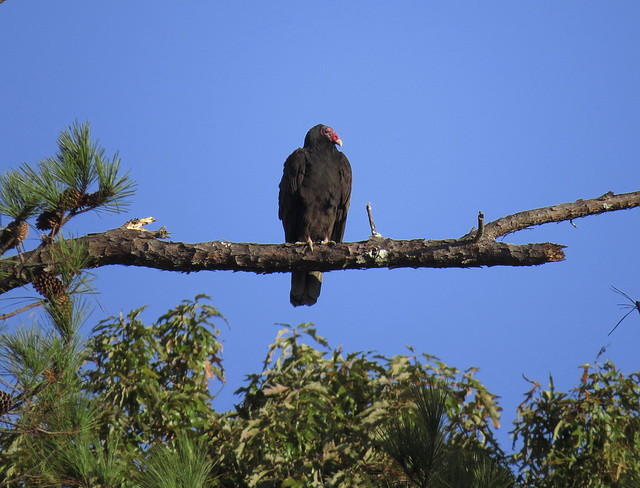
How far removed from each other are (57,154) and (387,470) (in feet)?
Answer: 5.72

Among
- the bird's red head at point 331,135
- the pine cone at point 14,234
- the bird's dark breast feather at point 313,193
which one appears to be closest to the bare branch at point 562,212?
the bird's dark breast feather at point 313,193

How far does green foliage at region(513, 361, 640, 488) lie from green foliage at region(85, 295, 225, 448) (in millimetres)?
1563

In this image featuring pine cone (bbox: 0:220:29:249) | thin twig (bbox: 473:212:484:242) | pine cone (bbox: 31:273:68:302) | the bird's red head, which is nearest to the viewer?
pine cone (bbox: 31:273:68:302)

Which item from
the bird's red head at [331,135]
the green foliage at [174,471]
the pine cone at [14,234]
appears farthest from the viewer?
the bird's red head at [331,135]

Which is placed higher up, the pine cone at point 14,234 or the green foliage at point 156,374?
the pine cone at point 14,234

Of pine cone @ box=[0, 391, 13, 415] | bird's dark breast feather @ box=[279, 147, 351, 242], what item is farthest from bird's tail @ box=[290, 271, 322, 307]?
pine cone @ box=[0, 391, 13, 415]

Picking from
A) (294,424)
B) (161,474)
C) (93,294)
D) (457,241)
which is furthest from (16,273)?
(457,241)

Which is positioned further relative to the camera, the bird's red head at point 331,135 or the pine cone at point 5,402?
the bird's red head at point 331,135

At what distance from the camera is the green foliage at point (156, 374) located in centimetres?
309

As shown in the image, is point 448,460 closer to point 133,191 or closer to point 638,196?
point 133,191

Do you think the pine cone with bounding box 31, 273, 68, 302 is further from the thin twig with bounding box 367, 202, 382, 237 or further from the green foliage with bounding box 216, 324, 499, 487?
the thin twig with bounding box 367, 202, 382, 237

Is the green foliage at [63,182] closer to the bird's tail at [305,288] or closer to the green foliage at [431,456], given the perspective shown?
the green foliage at [431,456]

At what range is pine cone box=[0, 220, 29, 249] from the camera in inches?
96.6

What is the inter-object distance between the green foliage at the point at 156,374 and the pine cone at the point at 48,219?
792mm
